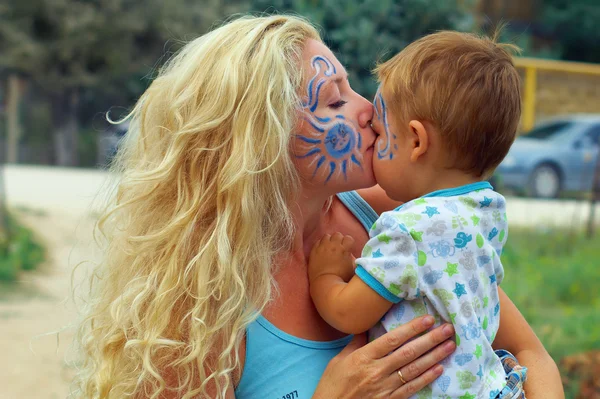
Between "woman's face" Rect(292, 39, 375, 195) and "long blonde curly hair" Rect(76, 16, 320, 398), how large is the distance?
0.13 feet

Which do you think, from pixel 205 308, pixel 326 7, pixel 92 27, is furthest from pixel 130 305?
pixel 92 27

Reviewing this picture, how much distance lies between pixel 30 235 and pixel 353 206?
6958mm

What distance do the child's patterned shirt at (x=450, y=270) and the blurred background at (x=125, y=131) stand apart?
0.91m

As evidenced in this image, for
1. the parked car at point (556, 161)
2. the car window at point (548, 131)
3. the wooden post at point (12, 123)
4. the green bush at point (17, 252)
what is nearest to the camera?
the green bush at point (17, 252)

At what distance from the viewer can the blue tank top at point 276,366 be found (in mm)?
1948

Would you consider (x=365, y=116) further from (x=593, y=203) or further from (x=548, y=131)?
(x=548, y=131)

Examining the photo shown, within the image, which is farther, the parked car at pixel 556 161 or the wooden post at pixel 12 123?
the wooden post at pixel 12 123

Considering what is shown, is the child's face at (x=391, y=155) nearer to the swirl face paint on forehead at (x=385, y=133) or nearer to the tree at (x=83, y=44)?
the swirl face paint on forehead at (x=385, y=133)

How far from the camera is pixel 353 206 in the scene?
234 cm

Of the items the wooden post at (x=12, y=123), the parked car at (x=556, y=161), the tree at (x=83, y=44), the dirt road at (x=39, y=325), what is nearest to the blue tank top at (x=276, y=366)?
the dirt road at (x=39, y=325)

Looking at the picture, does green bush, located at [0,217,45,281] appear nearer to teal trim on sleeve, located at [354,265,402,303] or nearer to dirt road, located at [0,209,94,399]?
dirt road, located at [0,209,94,399]

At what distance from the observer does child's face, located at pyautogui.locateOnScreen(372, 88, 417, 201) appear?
1.96 metres

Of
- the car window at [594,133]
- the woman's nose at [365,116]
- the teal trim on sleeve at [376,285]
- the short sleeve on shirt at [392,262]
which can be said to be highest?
the woman's nose at [365,116]

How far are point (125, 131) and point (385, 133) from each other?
0.96 metres
